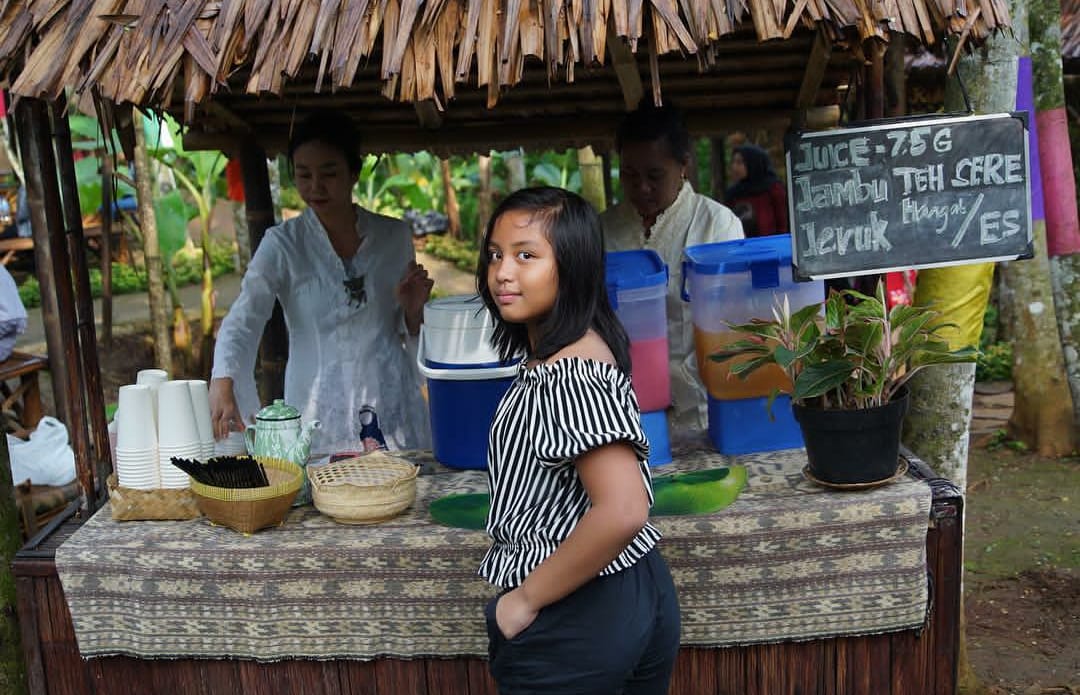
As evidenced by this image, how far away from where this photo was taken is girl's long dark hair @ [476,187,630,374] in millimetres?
1820

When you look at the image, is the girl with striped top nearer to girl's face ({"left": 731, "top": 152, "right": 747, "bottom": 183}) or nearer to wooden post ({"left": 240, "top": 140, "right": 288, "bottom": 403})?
wooden post ({"left": 240, "top": 140, "right": 288, "bottom": 403})

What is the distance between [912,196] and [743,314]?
551 mm

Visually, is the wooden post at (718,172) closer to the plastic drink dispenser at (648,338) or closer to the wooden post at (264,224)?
the wooden post at (264,224)

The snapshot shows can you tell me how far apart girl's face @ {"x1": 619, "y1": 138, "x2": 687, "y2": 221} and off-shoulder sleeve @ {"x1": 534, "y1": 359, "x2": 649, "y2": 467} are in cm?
189

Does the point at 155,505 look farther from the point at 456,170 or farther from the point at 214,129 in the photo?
the point at 456,170

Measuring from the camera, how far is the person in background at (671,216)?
3.47 metres

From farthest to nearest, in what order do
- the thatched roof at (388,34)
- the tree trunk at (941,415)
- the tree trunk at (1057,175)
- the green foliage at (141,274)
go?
the green foliage at (141,274)
the tree trunk at (1057,175)
the tree trunk at (941,415)
the thatched roof at (388,34)

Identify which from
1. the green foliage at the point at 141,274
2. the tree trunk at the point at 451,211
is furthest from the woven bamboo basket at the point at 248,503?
the tree trunk at the point at 451,211

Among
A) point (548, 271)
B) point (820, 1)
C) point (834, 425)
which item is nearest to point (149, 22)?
point (548, 271)

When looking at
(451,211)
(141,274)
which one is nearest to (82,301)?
(141,274)

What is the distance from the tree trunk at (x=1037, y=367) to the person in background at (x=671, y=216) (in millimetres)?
3069

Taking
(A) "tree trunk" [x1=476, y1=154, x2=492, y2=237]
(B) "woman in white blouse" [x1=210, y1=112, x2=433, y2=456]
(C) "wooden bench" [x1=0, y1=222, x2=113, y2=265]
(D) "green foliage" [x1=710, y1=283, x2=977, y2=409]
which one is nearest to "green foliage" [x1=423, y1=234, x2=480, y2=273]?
(A) "tree trunk" [x1=476, y1=154, x2=492, y2=237]

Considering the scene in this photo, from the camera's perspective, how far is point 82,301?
3023 mm

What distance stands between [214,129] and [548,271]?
2910mm
